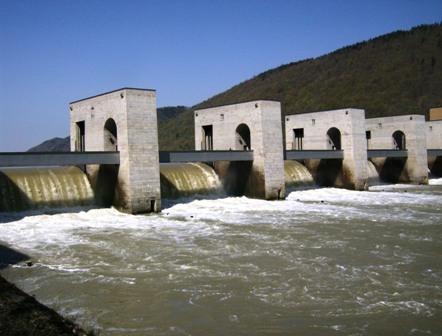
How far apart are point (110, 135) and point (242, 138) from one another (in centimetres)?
758

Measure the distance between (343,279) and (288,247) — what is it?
10.0 ft

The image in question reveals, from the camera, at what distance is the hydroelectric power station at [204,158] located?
A: 17875 millimetres

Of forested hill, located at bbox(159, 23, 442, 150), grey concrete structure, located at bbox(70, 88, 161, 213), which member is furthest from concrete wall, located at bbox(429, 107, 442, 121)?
grey concrete structure, located at bbox(70, 88, 161, 213)

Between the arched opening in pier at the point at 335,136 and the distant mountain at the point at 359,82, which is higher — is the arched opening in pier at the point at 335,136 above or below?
below

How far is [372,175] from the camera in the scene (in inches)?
1271

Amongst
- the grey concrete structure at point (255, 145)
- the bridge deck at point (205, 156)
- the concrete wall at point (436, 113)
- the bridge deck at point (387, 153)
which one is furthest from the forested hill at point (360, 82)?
the bridge deck at point (205, 156)

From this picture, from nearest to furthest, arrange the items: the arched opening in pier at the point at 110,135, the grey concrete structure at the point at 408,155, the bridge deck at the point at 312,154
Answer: the arched opening in pier at the point at 110,135
the bridge deck at the point at 312,154
the grey concrete structure at the point at 408,155

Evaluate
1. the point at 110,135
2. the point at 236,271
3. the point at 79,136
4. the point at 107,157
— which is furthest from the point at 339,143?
the point at 236,271

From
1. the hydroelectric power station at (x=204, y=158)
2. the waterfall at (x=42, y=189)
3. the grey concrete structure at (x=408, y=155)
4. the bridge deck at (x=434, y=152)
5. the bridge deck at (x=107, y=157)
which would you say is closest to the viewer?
the bridge deck at (x=107, y=157)

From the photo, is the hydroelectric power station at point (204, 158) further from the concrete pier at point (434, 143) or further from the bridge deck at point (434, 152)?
the concrete pier at point (434, 143)

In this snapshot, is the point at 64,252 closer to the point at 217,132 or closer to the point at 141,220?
the point at 141,220

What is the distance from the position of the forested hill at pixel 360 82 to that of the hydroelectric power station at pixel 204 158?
3379 centimetres

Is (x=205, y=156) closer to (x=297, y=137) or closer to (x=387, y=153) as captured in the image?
(x=297, y=137)

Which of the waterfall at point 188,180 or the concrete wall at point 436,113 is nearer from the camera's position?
the waterfall at point 188,180
